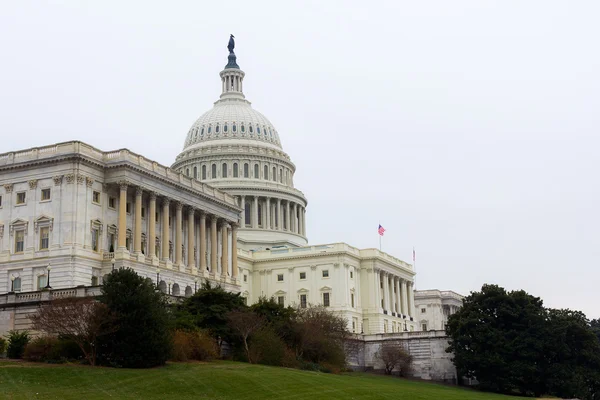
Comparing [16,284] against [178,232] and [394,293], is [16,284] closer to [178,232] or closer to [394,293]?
Answer: [178,232]

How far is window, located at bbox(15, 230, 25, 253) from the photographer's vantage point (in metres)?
88.6

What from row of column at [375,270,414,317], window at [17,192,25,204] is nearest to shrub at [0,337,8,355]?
window at [17,192,25,204]

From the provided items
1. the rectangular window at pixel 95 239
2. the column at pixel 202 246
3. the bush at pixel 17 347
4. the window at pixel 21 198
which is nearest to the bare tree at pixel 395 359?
the column at pixel 202 246

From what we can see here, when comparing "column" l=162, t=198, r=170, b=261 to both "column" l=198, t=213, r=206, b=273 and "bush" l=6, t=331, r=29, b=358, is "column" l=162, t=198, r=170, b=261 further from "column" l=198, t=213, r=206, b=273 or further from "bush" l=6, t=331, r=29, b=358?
"bush" l=6, t=331, r=29, b=358

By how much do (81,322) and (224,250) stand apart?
51276 millimetres

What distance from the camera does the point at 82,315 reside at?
60.1 metres

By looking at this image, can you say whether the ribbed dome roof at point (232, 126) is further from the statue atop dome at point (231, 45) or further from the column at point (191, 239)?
the column at point (191, 239)

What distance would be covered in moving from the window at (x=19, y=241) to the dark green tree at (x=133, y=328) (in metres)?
29.6

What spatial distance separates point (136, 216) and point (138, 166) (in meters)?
5.14

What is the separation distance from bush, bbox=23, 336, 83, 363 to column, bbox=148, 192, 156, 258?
3263cm

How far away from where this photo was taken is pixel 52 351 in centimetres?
6050

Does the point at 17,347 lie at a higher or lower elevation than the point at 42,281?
lower

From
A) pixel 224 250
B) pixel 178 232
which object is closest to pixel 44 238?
pixel 178 232

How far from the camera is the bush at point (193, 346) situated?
65.2m
